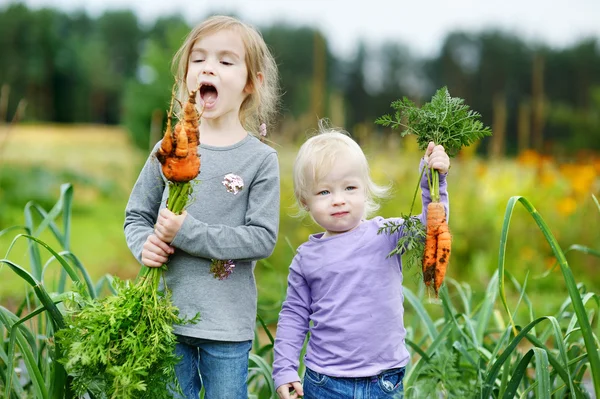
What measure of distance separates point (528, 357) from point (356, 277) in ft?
1.77

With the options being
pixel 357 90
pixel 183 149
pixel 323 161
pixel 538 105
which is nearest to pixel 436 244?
pixel 323 161

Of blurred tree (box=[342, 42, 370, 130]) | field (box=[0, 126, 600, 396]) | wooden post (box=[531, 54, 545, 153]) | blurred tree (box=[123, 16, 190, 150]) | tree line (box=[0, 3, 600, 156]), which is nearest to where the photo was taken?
field (box=[0, 126, 600, 396])

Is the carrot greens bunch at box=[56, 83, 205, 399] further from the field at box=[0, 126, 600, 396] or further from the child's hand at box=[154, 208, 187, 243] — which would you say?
the field at box=[0, 126, 600, 396]

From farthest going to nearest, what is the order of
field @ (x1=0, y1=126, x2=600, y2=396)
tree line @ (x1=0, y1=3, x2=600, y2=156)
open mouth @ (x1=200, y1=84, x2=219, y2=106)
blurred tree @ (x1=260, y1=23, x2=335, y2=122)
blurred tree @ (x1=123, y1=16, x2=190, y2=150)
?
1. blurred tree @ (x1=260, y1=23, x2=335, y2=122)
2. tree line @ (x1=0, y1=3, x2=600, y2=156)
3. blurred tree @ (x1=123, y1=16, x2=190, y2=150)
4. field @ (x1=0, y1=126, x2=600, y2=396)
5. open mouth @ (x1=200, y1=84, x2=219, y2=106)

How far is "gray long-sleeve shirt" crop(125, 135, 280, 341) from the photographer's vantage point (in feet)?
6.20

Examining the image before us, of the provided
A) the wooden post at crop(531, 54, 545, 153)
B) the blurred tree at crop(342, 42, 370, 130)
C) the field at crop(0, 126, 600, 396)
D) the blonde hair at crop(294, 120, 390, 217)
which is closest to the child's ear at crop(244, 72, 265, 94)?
the blonde hair at crop(294, 120, 390, 217)

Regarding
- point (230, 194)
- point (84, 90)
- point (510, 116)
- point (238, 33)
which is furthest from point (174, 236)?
point (84, 90)

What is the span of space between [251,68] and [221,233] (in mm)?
541

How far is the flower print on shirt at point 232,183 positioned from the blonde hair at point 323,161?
0.19m

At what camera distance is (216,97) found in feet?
6.55

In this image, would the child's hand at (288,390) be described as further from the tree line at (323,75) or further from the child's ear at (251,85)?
the tree line at (323,75)

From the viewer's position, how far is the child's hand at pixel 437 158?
70.3 inches

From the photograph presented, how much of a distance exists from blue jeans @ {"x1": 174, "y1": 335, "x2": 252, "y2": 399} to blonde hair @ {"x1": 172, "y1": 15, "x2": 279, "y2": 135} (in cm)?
69

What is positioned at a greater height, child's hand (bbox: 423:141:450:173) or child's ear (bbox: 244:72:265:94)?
child's ear (bbox: 244:72:265:94)
